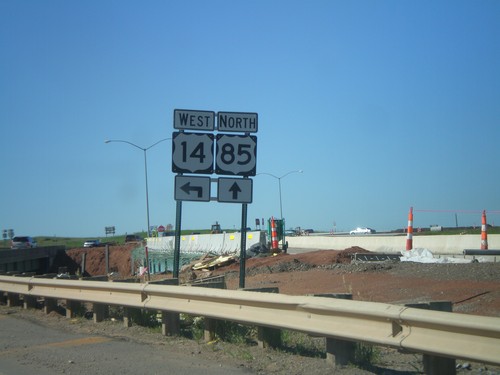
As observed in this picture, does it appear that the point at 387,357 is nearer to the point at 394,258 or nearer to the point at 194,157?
the point at 194,157

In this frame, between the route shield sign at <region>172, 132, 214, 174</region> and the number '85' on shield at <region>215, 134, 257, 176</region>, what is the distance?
225 millimetres

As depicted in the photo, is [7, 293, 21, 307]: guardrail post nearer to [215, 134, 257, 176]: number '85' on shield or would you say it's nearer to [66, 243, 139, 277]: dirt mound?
[215, 134, 257, 176]: number '85' on shield

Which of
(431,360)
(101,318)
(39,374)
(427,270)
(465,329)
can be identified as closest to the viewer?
(465,329)

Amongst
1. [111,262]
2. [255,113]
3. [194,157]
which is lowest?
[111,262]

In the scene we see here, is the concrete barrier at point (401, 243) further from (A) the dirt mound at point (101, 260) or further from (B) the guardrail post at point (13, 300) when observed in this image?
(B) the guardrail post at point (13, 300)

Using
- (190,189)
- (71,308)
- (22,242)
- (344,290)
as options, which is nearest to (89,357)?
(71,308)

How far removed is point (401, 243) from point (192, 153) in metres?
21.6

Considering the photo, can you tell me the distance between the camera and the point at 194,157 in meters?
13.2

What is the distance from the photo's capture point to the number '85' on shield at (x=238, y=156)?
1323 centimetres

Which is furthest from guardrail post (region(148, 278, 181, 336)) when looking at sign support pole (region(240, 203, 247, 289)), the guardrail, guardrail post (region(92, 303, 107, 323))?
sign support pole (region(240, 203, 247, 289))

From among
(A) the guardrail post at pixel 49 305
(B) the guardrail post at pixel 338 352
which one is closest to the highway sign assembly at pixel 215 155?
(A) the guardrail post at pixel 49 305

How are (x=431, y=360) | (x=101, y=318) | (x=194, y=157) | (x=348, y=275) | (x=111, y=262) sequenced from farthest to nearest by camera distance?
(x=111, y=262) < (x=348, y=275) < (x=194, y=157) < (x=101, y=318) < (x=431, y=360)

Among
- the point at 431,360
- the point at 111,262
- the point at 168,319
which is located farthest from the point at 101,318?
the point at 111,262

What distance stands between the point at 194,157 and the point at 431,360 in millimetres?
8294
